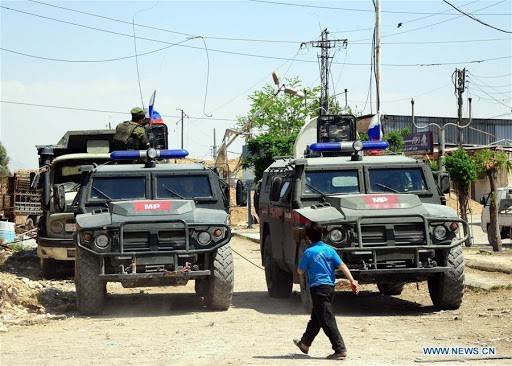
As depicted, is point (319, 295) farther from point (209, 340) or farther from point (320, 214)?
point (320, 214)

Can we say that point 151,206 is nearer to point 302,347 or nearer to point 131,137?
point 131,137

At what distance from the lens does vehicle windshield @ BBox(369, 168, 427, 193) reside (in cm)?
1398

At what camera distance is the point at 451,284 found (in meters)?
12.7

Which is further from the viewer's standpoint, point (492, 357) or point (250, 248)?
point (250, 248)

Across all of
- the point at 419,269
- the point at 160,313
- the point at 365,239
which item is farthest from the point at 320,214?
the point at 160,313

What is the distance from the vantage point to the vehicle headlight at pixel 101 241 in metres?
12.8

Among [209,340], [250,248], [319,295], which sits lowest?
[250,248]

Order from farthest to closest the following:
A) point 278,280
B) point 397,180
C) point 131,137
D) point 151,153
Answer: point 131,137 < point 278,280 < point 151,153 < point 397,180

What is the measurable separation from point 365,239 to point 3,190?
26.7m

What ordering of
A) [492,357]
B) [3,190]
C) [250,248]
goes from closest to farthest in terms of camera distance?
[492,357] → [250,248] → [3,190]

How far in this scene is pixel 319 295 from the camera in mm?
9109

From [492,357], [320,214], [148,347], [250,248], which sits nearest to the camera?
[492,357]

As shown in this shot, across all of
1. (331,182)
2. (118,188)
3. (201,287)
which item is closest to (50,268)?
(118,188)

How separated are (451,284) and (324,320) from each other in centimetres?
422
